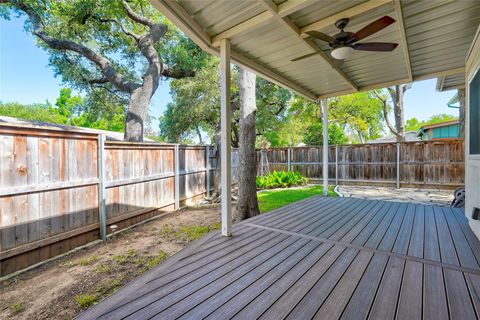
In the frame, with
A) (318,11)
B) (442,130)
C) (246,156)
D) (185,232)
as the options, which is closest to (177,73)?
(246,156)

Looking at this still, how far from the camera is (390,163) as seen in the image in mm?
8195

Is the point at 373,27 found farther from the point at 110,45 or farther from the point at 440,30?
the point at 110,45

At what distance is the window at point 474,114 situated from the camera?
8.82 ft

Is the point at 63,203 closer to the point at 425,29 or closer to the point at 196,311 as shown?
the point at 196,311

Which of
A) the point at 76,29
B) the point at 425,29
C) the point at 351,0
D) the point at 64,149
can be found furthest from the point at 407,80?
the point at 76,29

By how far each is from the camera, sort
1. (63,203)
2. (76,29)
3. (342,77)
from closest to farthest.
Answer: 1. (63,203)
2. (342,77)
3. (76,29)

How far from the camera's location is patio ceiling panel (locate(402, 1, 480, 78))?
2.33 meters

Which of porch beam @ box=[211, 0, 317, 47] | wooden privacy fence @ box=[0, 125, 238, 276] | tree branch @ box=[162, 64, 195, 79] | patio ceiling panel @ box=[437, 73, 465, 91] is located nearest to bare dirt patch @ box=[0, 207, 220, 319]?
wooden privacy fence @ box=[0, 125, 238, 276]

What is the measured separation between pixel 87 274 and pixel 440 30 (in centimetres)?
532

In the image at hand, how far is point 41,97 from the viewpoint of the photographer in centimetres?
→ 2398

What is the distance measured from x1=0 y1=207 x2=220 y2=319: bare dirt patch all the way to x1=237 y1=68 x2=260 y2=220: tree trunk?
0.86m

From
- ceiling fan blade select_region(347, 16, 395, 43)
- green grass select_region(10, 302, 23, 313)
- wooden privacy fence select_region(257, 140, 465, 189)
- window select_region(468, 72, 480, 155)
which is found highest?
ceiling fan blade select_region(347, 16, 395, 43)

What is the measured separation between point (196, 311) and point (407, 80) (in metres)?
5.12

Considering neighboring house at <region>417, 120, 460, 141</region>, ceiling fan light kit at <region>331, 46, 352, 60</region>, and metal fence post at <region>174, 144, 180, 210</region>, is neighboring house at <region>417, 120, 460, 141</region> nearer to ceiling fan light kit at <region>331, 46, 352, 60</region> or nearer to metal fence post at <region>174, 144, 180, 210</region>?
ceiling fan light kit at <region>331, 46, 352, 60</region>
